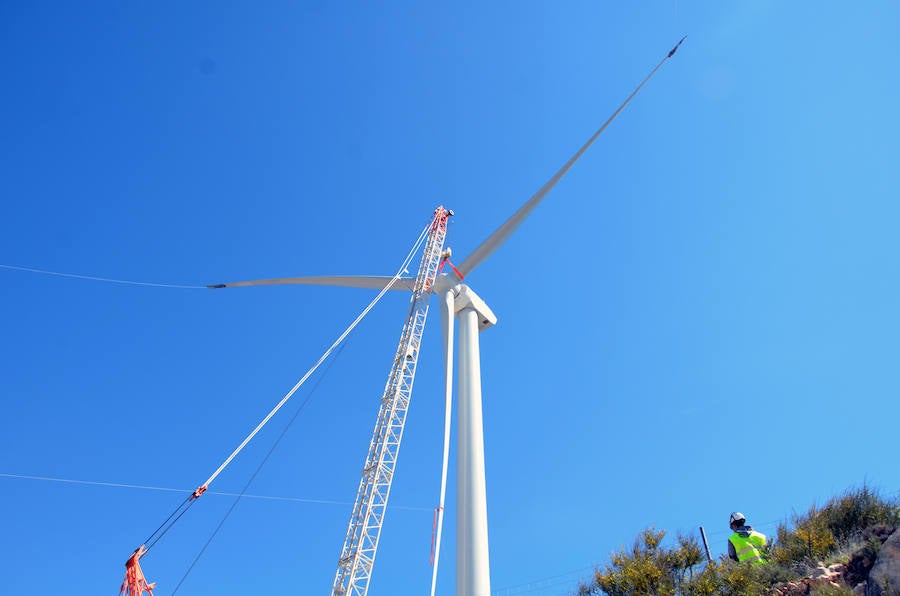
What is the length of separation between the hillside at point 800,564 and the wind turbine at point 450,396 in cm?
381

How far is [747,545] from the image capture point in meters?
12.2

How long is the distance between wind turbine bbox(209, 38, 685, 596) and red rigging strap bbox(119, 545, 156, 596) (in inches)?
374

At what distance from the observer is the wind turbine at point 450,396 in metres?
19.3

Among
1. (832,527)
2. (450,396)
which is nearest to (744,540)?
(832,527)

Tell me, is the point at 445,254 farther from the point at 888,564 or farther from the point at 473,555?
the point at 888,564

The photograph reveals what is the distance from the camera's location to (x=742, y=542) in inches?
486

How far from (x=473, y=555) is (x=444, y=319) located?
32.8 ft

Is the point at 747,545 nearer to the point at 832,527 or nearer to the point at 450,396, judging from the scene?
the point at 832,527

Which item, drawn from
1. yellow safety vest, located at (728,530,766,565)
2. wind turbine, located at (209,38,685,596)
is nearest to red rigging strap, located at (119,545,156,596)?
wind turbine, located at (209,38,685,596)

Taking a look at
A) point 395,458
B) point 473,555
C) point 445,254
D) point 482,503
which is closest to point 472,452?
point 482,503

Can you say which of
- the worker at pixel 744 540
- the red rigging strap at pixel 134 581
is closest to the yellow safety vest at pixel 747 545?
the worker at pixel 744 540

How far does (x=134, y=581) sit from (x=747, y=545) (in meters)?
18.6

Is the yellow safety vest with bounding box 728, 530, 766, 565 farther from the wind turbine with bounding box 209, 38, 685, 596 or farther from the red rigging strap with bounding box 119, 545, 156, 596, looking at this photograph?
the red rigging strap with bounding box 119, 545, 156, 596

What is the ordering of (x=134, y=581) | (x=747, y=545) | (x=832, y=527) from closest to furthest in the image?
(x=747, y=545), (x=832, y=527), (x=134, y=581)
